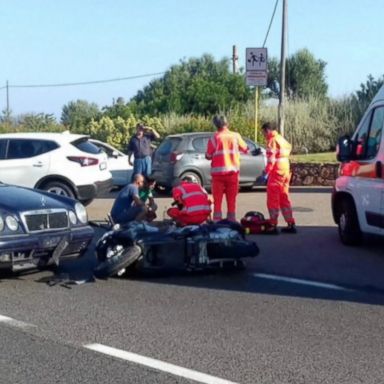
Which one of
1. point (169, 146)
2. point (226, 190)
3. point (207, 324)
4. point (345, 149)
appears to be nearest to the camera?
point (207, 324)

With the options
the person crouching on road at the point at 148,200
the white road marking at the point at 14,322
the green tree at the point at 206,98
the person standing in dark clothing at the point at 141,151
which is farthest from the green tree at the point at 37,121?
the white road marking at the point at 14,322

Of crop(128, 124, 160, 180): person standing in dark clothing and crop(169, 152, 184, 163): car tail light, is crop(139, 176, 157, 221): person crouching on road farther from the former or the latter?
crop(169, 152, 184, 163): car tail light

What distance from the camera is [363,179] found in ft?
34.3

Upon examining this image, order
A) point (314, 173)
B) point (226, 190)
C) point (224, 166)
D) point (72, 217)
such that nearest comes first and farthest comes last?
point (72, 217) → point (224, 166) → point (226, 190) → point (314, 173)

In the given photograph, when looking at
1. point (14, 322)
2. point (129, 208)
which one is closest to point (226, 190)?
point (129, 208)

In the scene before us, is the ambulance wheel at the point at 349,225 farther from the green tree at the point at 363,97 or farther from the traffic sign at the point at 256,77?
the green tree at the point at 363,97

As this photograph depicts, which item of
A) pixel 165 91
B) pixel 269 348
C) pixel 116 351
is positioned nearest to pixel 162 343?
pixel 116 351

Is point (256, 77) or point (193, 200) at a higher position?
point (256, 77)

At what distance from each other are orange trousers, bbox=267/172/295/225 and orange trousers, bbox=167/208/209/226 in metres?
1.02

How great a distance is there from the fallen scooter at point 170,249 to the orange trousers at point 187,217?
2.54 metres

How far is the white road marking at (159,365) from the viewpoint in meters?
5.41

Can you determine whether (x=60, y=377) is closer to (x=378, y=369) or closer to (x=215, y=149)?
(x=378, y=369)

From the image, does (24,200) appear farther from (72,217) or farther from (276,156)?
(276,156)

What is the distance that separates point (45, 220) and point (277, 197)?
449cm
